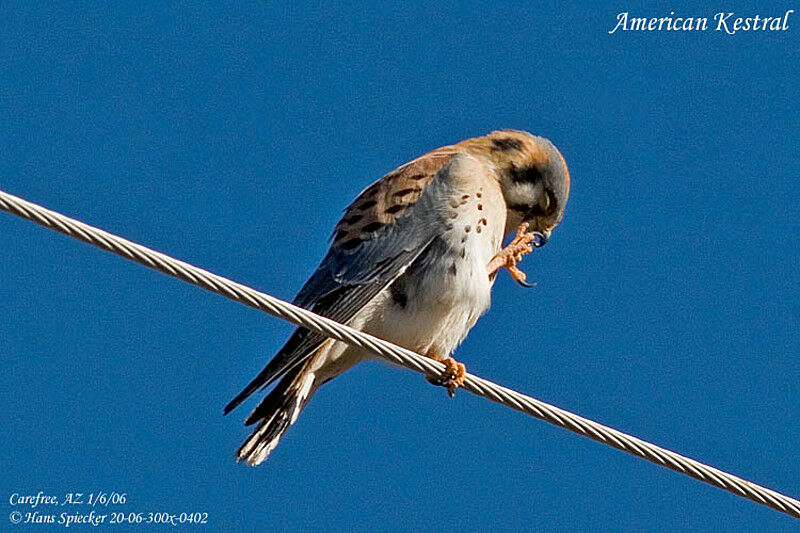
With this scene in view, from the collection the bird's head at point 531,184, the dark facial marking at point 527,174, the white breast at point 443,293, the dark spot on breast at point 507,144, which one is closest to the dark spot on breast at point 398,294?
the white breast at point 443,293

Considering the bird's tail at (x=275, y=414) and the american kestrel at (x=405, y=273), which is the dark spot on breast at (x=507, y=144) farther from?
the bird's tail at (x=275, y=414)

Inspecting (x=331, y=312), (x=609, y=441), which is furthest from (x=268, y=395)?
(x=609, y=441)

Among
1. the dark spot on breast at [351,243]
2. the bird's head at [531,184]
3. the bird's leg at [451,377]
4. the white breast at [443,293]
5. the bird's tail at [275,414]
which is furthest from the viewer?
the bird's head at [531,184]

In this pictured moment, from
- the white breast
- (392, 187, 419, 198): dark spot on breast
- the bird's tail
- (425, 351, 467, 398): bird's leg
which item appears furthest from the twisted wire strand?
(392, 187, 419, 198): dark spot on breast

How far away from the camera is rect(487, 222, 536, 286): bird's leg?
666 centimetres

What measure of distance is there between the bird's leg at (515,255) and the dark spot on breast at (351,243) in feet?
2.02

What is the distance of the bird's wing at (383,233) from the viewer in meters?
6.38

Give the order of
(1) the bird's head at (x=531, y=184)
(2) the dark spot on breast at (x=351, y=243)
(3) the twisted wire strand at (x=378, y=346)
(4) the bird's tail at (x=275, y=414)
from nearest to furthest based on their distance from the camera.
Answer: (3) the twisted wire strand at (x=378, y=346), (4) the bird's tail at (x=275, y=414), (2) the dark spot on breast at (x=351, y=243), (1) the bird's head at (x=531, y=184)

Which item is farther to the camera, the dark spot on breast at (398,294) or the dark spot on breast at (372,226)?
the dark spot on breast at (372,226)

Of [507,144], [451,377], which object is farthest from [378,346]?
[507,144]

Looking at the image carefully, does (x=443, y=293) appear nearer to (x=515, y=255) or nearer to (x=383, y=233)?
(x=383, y=233)

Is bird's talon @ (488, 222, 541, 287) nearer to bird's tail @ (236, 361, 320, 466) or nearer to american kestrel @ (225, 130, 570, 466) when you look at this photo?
american kestrel @ (225, 130, 570, 466)

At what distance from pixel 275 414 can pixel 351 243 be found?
855 mm

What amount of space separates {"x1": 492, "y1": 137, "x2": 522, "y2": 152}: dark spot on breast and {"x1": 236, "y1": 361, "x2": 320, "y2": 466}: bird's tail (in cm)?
151
